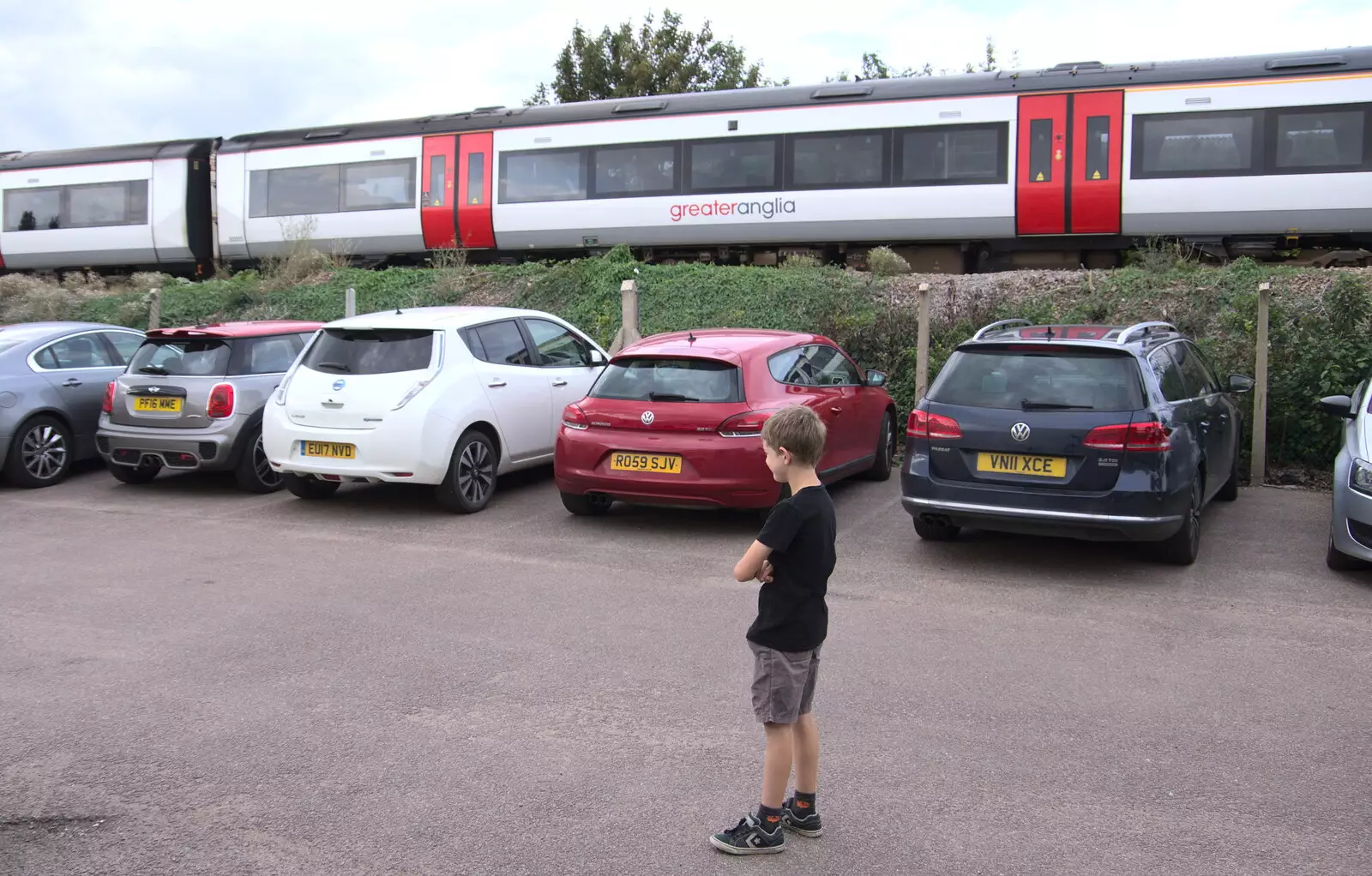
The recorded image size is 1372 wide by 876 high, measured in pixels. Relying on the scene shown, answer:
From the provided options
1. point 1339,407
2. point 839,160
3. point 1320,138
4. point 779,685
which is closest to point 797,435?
point 779,685

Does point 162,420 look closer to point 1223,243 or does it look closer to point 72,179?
point 1223,243

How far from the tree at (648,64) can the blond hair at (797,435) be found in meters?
37.4

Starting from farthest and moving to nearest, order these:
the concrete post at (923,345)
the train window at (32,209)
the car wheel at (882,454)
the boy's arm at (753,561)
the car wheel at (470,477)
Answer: the train window at (32,209), the concrete post at (923,345), the car wheel at (882,454), the car wheel at (470,477), the boy's arm at (753,561)

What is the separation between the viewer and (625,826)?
12.9 ft

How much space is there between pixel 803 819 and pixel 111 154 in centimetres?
2442

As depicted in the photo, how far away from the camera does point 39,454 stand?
36.0 ft

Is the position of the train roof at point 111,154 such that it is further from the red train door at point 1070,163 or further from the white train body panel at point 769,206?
the red train door at point 1070,163

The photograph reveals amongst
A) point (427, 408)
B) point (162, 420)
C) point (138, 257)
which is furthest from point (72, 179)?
point (427, 408)

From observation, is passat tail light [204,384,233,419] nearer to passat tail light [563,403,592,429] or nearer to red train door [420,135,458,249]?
passat tail light [563,403,592,429]

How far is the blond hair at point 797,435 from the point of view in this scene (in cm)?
375

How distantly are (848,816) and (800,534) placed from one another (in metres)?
1.07

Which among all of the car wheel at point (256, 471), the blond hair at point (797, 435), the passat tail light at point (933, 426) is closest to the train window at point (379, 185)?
the car wheel at point (256, 471)

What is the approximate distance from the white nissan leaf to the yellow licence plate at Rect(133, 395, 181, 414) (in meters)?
1.08

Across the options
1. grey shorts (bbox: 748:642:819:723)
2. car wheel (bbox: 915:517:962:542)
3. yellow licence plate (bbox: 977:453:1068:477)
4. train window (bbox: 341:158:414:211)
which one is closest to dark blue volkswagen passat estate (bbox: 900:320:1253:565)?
yellow licence plate (bbox: 977:453:1068:477)
